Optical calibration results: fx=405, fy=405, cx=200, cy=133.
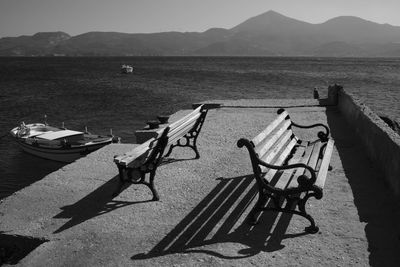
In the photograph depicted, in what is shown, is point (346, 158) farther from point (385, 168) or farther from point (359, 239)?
point (359, 239)

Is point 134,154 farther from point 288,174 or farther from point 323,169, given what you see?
point 323,169

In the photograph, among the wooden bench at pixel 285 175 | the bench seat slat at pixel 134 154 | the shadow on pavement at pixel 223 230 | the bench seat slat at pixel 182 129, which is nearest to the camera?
the shadow on pavement at pixel 223 230

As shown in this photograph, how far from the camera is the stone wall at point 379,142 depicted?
5629 millimetres

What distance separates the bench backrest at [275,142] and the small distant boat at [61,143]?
912 centimetres

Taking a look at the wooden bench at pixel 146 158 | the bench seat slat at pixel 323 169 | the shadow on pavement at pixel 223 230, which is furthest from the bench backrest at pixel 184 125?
the bench seat slat at pixel 323 169

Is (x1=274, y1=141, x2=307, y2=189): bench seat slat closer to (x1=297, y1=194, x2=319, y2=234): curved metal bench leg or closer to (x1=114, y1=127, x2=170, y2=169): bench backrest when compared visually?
(x1=297, y1=194, x2=319, y2=234): curved metal bench leg

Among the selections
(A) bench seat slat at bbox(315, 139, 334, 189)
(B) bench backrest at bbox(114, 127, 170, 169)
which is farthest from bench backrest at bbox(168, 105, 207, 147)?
(A) bench seat slat at bbox(315, 139, 334, 189)

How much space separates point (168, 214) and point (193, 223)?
45cm

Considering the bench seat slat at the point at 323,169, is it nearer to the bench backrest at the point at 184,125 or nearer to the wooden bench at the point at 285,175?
the wooden bench at the point at 285,175

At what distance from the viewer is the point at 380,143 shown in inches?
Result: 263

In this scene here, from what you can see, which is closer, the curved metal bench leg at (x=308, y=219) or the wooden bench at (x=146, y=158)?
the curved metal bench leg at (x=308, y=219)

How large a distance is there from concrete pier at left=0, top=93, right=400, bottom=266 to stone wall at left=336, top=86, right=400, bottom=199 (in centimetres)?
18

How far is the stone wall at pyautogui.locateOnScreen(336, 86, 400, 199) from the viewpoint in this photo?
5629mm

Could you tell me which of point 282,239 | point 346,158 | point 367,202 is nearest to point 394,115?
point 346,158
